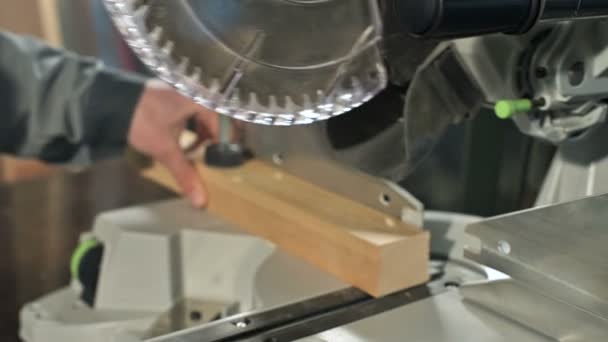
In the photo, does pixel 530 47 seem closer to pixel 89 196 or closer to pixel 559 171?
pixel 559 171

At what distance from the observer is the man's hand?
0.87 meters

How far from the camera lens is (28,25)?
194cm

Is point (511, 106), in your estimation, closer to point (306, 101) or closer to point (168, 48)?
point (306, 101)

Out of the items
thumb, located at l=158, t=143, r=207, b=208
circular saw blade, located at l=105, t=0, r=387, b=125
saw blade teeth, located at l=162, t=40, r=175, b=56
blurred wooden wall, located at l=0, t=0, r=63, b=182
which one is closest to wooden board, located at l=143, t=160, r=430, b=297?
thumb, located at l=158, t=143, r=207, b=208

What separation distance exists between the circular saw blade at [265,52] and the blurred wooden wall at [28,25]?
55.2 inches

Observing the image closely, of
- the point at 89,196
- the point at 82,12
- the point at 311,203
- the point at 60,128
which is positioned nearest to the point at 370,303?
the point at 311,203

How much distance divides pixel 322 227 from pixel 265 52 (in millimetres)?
203

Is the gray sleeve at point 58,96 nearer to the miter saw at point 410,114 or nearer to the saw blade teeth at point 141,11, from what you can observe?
the miter saw at point 410,114

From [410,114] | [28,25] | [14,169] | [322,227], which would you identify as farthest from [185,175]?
[28,25]

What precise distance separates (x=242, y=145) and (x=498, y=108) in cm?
39

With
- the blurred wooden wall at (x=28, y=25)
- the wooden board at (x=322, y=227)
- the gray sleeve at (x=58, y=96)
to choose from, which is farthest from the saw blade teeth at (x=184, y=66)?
the blurred wooden wall at (x=28, y=25)

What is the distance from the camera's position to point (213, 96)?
511 millimetres

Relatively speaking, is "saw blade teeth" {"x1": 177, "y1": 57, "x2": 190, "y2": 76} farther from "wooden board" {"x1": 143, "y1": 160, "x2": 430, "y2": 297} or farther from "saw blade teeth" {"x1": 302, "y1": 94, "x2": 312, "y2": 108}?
"wooden board" {"x1": 143, "y1": 160, "x2": 430, "y2": 297}

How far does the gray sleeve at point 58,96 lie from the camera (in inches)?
38.4
